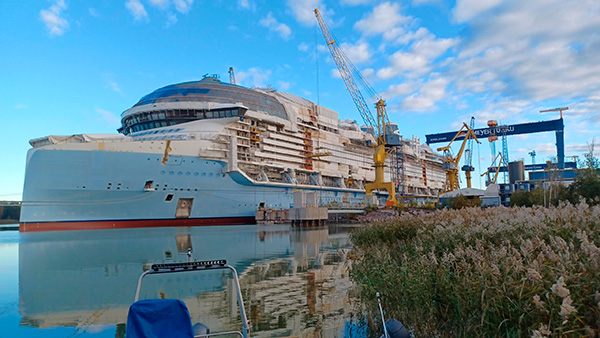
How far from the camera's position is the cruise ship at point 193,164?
43.1 metres

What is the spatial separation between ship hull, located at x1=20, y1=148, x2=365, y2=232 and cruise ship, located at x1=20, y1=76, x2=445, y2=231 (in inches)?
4.0

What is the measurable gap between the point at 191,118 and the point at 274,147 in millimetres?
12980

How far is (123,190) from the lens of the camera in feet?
147

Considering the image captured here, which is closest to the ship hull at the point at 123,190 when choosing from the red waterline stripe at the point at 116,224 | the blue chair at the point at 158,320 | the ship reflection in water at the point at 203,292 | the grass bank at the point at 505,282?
the red waterline stripe at the point at 116,224

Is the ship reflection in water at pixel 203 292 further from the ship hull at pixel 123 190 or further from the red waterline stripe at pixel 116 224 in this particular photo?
the red waterline stripe at pixel 116 224

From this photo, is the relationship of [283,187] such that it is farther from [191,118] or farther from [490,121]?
[490,121]

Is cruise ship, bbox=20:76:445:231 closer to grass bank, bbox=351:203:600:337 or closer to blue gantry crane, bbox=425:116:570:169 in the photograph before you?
blue gantry crane, bbox=425:116:570:169

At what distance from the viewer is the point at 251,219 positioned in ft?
186

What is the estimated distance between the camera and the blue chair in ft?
16.1

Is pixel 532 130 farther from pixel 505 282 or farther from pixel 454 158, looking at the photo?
pixel 505 282

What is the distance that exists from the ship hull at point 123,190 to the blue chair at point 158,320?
140 ft

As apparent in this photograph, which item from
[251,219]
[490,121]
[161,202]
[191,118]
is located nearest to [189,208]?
[161,202]

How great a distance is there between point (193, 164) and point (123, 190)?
326 inches

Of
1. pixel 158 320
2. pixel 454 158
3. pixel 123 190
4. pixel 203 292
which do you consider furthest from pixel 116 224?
pixel 454 158
